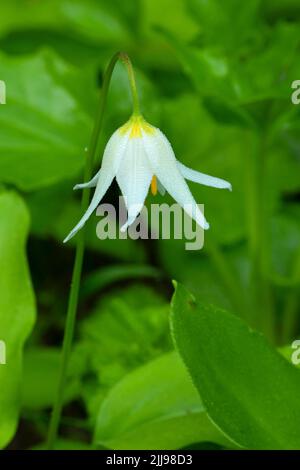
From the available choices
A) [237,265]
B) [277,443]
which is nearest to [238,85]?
[237,265]

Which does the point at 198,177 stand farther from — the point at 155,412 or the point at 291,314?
the point at 291,314

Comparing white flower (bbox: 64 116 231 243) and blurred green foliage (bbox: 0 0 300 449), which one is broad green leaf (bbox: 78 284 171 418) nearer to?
blurred green foliage (bbox: 0 0 300 449)

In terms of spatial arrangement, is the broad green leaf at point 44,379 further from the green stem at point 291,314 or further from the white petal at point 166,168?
the white petal at point 166,168

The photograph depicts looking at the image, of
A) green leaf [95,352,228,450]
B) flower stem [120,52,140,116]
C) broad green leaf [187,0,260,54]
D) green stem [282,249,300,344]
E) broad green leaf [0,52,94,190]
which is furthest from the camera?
green stem [282,249,300,344]

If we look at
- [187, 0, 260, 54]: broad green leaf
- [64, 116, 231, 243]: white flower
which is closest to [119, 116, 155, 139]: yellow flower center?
[64, 116, 231, 243]: white flower

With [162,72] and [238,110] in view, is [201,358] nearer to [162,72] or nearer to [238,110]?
[238,110]
